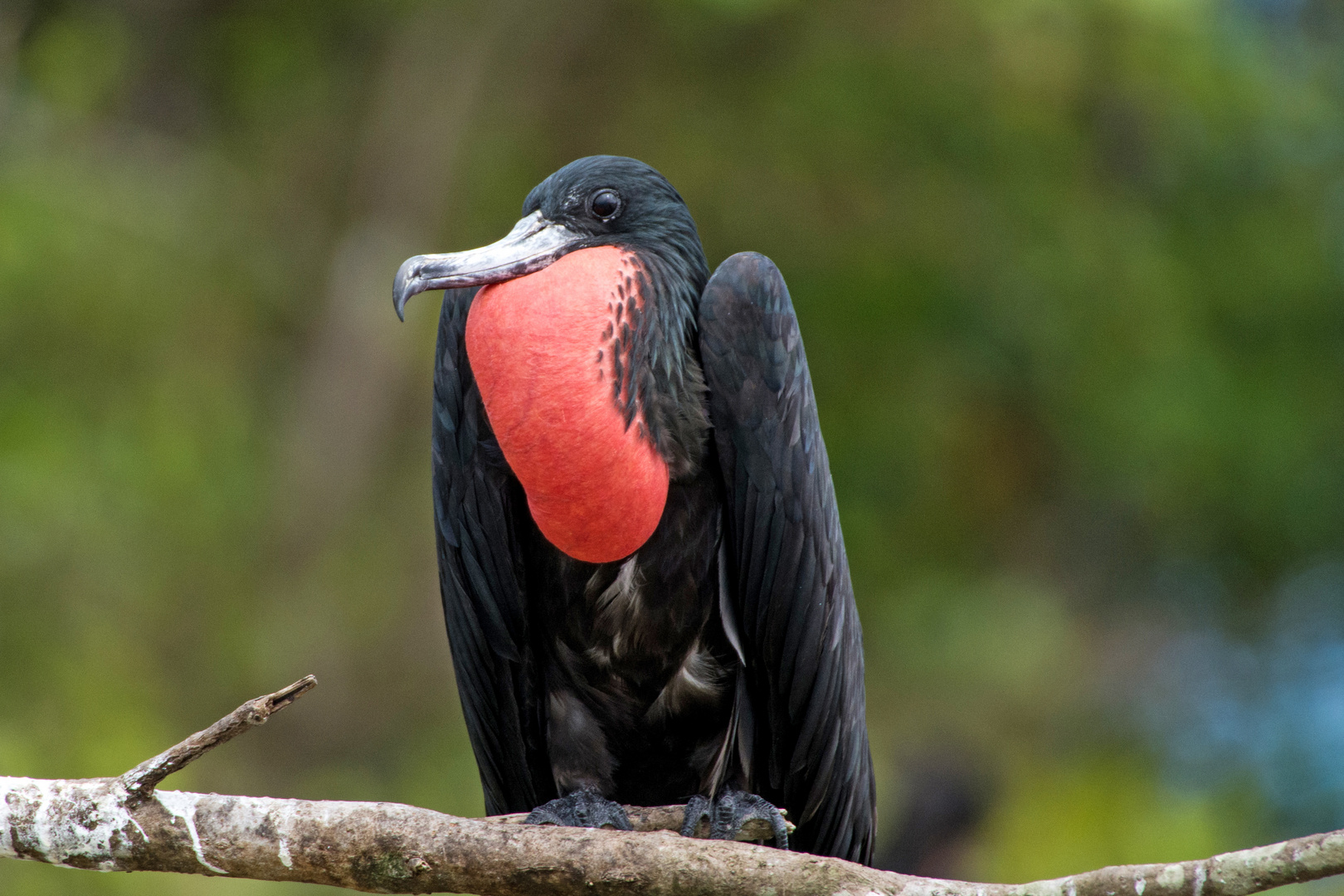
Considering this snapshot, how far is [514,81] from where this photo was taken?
863 cm

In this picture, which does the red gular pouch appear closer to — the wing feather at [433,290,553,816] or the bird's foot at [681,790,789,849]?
the wing feather at [433,290,553,816]

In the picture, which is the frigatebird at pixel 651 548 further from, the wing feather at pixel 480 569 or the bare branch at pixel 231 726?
the bare branch at pixel 231 726

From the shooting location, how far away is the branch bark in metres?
2.53

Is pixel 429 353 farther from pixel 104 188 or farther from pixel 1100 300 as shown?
pixel 1100 300

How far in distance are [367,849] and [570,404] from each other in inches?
37.8

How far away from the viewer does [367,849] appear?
2.54 meters

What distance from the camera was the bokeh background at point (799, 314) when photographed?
7.23 meters

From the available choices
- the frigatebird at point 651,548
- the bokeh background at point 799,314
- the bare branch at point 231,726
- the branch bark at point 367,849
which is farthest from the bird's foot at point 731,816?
the bokeh background at point 799,314

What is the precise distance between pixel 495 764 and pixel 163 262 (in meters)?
4.71

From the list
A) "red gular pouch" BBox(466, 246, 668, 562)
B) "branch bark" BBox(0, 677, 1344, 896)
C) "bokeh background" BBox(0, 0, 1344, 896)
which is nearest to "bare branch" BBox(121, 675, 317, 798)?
"branch bark" BBox(0, 677, 1344, 896)

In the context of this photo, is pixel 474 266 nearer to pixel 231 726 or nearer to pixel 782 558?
pixel 782 558

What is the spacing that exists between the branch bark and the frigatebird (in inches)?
25.8

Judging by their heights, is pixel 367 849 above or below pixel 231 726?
below

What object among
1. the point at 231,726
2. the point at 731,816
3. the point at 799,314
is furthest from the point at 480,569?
the point at 799,314
